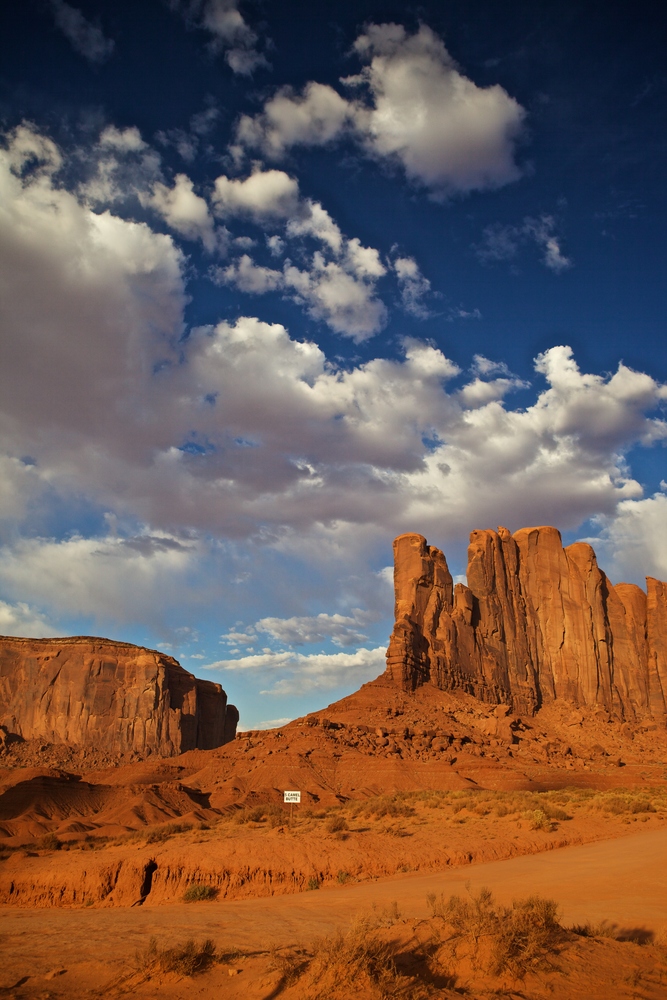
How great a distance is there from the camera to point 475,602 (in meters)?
78.2

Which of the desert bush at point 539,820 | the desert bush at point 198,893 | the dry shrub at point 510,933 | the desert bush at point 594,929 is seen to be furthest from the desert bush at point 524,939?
the desert bush at point 539,820

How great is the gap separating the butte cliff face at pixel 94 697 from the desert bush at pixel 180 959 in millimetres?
83182

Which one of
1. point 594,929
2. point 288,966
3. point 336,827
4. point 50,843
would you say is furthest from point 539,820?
point 288,966

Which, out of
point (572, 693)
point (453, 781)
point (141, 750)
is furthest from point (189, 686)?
point (453, 781)

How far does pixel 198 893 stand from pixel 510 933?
1071cm

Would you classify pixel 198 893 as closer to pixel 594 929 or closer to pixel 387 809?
pixel 594 929

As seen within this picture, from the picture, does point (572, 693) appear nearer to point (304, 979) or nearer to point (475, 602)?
point (475, 602)

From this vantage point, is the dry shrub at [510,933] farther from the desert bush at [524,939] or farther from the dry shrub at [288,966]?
the dry shrub at [288,966]

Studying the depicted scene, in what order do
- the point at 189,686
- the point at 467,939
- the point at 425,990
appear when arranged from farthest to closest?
the point at 189,686 → the point at 467,939 → the point at 425,990

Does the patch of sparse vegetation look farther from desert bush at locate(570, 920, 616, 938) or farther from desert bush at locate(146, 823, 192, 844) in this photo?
desert bush at locate(570, 920, 616, 938)

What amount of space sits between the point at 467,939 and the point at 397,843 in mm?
13560

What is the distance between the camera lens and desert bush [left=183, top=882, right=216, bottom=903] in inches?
647

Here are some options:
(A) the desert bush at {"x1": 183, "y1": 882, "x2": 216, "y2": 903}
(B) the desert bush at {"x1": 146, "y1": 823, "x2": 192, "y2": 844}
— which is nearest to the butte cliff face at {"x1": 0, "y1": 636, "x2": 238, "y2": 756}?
(B) the desert bush at {"x1": 146, "y1": 823, "x2": 192, "y2": 844}

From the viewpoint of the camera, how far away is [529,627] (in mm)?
83688
